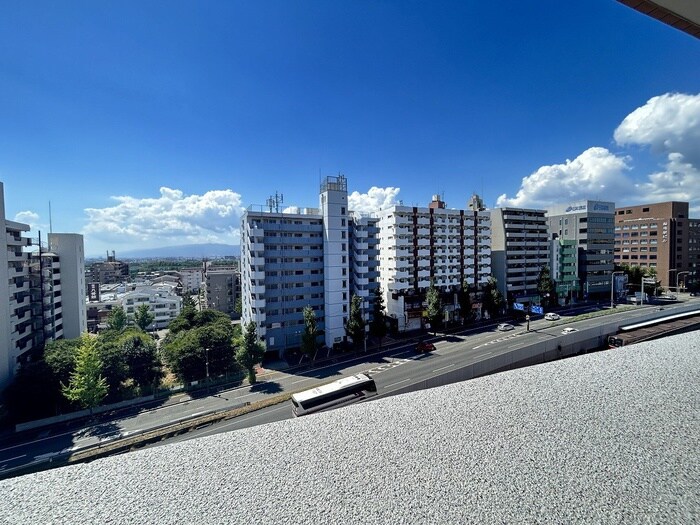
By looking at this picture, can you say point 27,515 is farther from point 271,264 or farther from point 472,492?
point 271,264

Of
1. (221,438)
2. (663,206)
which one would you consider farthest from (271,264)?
(663,206)

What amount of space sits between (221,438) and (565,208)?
4463 cm

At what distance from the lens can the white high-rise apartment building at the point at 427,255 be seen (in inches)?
1028

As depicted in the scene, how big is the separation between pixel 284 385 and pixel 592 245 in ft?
122

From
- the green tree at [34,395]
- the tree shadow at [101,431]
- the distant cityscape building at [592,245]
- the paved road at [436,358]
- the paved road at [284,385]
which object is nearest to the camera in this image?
the paved road at [284,385]

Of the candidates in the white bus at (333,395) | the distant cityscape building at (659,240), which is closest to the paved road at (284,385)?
the white bus at (333,395)

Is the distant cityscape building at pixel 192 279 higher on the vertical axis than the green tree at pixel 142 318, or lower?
higher

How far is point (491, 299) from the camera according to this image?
27.3 m

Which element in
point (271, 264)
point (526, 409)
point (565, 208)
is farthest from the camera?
point (565, 208)

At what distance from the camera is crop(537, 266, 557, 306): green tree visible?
100ft

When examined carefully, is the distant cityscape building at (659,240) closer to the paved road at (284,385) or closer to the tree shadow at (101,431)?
the paved road at (284,385)

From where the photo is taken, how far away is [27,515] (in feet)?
6.03

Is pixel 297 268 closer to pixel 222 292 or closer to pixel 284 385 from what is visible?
pixel 284 385

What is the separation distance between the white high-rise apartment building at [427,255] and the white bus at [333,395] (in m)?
19.9
